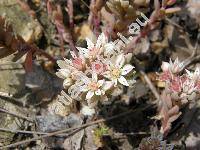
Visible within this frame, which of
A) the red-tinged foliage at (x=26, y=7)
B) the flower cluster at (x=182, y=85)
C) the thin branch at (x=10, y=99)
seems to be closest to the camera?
the flower cluster at (x=182, y=85)

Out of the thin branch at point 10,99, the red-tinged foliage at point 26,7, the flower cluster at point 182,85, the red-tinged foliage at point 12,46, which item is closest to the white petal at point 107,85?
the flower cluster at point 182,85

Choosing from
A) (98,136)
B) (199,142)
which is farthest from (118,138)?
(199,142)

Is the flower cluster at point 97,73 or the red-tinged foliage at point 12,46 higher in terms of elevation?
the red-tinged foliage at point 12,46

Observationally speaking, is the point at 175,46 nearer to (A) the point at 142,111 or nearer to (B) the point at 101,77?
(A) the point at 142,111

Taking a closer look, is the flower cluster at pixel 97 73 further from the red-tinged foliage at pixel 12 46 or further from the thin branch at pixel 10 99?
the thin branch at pixel 10 99

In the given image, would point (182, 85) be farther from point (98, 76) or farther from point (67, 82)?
point (67, 82)

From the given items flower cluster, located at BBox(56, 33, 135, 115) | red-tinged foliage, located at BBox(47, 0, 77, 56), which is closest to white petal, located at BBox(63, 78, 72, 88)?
flower cluster, located at BBox(56, 33, 135, 115)
